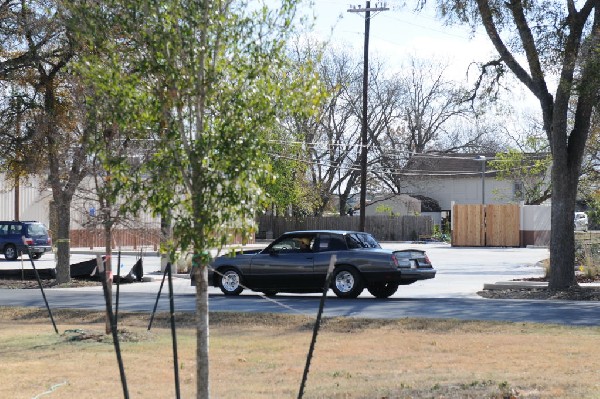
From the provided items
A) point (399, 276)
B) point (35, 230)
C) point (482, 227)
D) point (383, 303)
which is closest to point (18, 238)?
point (35, 230)

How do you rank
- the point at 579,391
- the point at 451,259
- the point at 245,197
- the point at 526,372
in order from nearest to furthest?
the point at 245,197
the point at 579,391
the point at 526,372
the point at 451,259

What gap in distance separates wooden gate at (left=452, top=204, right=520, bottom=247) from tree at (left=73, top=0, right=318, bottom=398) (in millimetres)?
49328

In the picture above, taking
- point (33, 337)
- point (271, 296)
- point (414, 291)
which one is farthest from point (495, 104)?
point (33, 337)

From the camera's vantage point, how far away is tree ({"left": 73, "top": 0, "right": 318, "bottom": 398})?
8414 millimetres

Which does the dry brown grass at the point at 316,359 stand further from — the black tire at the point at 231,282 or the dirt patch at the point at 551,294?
the dirt patch at the point at 551,294

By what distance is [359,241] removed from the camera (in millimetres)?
Result: 22406

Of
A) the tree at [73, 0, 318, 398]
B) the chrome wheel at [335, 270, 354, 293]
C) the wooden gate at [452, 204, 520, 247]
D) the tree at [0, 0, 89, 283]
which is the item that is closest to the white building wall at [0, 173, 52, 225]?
the wooden gate at [452, 204, 520, 247]

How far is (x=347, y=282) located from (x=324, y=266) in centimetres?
65

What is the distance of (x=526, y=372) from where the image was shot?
38.2ft

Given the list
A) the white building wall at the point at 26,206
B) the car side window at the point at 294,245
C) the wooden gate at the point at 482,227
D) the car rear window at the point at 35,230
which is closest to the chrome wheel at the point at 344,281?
the car side window at the point at 294,245

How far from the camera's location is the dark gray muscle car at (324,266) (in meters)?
21.7

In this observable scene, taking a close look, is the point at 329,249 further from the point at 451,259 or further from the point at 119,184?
the point at 451,259

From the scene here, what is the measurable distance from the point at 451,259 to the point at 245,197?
115 feet

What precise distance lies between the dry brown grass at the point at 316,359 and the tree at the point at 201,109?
9.50 ft
